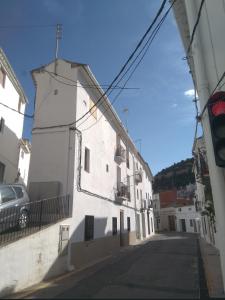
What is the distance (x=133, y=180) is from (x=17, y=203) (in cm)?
1698

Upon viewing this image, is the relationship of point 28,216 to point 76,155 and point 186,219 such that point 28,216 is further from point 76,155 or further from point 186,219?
point 186,219

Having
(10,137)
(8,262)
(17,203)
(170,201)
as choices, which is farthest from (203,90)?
(170,201)

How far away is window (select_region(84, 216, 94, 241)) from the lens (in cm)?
1259

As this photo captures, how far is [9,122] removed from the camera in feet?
53.0

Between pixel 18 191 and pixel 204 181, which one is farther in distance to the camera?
pixel 18 191

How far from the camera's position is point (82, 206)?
488 inches

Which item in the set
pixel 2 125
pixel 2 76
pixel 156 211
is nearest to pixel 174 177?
pixel 156 211

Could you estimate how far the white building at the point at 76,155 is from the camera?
→ 12.0 metres

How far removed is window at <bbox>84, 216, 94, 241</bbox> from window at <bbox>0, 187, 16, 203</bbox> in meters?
3.98

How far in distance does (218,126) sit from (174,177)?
279 ft

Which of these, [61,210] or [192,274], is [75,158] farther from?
[192,274]

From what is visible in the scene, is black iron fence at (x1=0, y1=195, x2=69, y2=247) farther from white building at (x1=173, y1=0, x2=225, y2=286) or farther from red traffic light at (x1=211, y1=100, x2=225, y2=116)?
red traffic light at (x1=211, y1=100, x2=225, y2=116)

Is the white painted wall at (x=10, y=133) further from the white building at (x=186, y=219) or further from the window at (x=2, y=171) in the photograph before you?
the white building at (x=186, y=219)

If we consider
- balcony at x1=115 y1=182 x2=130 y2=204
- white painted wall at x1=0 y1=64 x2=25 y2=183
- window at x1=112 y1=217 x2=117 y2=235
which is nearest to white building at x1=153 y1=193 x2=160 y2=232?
balcony at x1=115 y1=182 x2=130 y2=204
